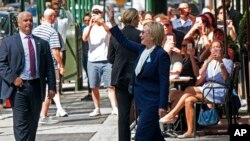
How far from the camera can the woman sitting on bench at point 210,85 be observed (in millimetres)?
13477

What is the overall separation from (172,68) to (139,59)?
3.97 m

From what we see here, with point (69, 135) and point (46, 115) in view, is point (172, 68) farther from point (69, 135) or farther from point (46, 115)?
point (46, 115)

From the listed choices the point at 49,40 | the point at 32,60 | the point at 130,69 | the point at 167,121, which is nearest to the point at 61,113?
the point at 49,40

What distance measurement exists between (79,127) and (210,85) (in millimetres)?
2831

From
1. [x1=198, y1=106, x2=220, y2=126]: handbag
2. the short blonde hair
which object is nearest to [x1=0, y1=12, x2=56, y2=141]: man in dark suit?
the short blonde hair

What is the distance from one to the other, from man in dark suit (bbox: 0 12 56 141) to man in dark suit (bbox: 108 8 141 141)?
3.53 feet

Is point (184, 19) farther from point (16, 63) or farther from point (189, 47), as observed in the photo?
point (16, 63)

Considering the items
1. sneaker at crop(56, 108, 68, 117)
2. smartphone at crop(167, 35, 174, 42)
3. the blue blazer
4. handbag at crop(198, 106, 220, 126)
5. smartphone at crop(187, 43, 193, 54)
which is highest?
the blue blazer

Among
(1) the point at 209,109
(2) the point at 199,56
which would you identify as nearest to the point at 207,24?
(2) the point at 199,56

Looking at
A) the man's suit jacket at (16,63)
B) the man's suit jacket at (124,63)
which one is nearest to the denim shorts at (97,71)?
the man's suit jacket at (124,63)

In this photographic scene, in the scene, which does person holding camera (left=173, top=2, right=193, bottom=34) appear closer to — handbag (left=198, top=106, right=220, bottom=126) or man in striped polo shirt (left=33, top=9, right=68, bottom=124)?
man in striped polo shirt (left=33, top=9, right=68, bottom=124)

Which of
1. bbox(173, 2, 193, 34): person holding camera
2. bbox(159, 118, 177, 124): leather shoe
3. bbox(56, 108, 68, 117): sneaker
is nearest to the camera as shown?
bbox(159, 118, 177, 124): leather shoe

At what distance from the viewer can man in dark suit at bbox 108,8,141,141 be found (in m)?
12.3

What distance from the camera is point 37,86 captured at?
11516mm
